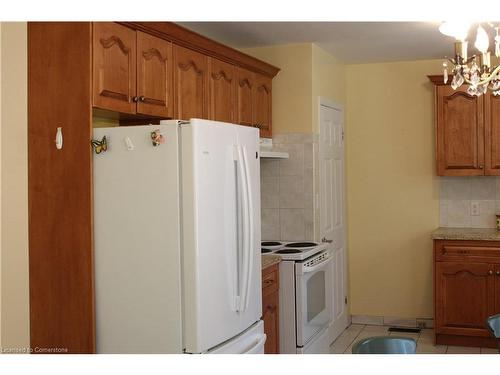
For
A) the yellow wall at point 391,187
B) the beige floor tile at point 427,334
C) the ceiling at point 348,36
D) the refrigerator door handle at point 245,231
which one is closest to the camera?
the refrigerator door handle at point 245,231

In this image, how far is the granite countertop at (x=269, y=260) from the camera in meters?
4.01

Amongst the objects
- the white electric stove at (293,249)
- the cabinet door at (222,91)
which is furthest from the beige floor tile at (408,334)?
the cabinet door at (222,91)

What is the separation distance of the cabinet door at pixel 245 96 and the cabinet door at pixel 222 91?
0.09 meters

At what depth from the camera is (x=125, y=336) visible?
300cm

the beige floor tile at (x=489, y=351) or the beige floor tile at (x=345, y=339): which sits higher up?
the beige floor tile at (x=345, y=339)

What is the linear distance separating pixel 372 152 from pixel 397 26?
1748mm

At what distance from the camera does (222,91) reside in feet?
13.7

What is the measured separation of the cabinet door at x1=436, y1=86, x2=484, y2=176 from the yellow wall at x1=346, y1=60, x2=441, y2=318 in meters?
0.33

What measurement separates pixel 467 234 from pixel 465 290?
465 millimetres

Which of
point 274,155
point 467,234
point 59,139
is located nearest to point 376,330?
point 467,234

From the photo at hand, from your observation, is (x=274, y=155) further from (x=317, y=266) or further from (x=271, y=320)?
(x=271, y=320)

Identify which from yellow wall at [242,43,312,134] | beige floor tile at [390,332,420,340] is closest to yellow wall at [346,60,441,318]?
beige floor tile at [390,332,420,340]

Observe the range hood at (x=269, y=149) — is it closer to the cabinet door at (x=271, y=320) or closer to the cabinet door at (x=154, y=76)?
the cabinet door at (x=271, y=320)
